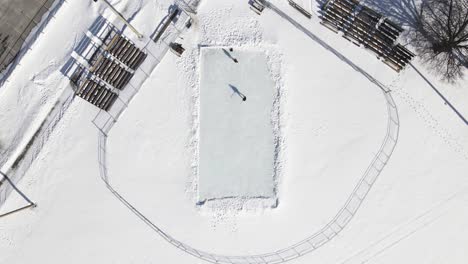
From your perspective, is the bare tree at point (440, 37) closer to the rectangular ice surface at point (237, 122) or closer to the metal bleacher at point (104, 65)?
the rectangular ice surface at point (237, 122)

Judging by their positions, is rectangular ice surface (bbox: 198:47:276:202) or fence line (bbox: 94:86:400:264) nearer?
fence line (bbox: 94:86:400:264)

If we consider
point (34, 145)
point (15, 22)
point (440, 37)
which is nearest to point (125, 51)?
point (15, 22)

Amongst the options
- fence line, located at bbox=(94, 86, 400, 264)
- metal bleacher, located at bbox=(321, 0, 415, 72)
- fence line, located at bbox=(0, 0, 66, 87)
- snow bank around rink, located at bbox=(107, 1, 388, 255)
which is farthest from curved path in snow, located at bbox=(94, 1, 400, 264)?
fence line, located at bbox=(0, 0, 66, 87)

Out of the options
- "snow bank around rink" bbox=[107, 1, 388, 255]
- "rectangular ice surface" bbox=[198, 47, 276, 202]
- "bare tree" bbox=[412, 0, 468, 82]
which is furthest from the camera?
"rectangular ice surface" bbox=[198, 47, 276, 202]

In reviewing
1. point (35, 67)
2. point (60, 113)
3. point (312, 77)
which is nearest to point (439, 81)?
point (312, 77)

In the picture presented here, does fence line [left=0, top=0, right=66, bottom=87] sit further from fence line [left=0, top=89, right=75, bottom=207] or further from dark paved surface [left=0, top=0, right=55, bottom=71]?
fence line [left=0, top=89, right=75, bottom=207]

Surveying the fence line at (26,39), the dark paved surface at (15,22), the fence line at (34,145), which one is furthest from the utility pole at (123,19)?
the fence line at (34,145)

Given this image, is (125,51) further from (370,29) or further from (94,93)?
(370,29)
